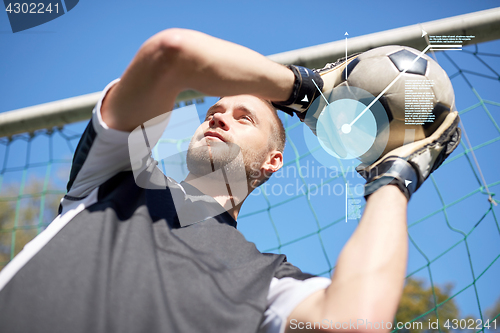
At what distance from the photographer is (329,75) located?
1.46 m

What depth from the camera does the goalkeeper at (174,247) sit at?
0.94 m

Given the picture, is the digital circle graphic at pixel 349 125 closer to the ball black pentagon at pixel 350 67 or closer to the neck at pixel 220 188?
the ball black pentagon at pixel 350 67

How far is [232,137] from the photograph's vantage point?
5.42 ft

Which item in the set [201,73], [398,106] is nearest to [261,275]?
[201,73]

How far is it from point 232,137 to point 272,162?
0.38m

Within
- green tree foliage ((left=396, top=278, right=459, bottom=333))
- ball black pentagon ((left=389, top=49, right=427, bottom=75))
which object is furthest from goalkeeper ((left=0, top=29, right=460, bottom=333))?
green tree foliage ((left=396, top=278, right=459, bottom=333))

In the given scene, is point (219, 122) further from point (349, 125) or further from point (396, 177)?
point (396, 177)

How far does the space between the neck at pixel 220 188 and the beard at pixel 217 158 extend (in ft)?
0.10

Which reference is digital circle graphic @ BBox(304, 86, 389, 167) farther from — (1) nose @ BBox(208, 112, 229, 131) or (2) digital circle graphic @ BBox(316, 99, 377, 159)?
(1) nose @ BBox(208, 112, 229, 131)

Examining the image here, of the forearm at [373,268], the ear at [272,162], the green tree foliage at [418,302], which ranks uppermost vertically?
the ear at [272,162]

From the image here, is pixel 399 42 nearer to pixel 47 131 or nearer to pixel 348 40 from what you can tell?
pixel 348 40

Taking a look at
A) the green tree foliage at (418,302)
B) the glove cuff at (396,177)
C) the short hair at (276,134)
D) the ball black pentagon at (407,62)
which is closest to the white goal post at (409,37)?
the short hair at (276,134)

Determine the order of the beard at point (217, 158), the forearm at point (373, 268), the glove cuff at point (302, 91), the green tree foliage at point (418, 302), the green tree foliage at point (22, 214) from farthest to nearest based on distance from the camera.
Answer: the green tree foliage at point (418, 302)
the green tree foliage at point (22, 214)
the beard at point (217, 158)
the glove cuff at point (302, 91)
the forearm at point (373, 268)

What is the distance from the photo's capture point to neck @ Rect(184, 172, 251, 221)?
164cm
